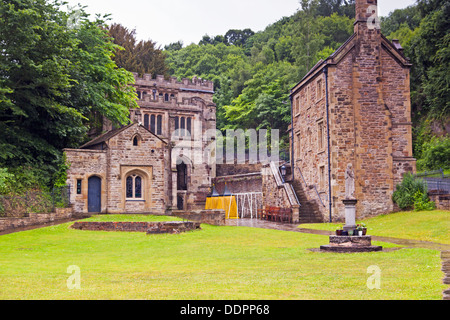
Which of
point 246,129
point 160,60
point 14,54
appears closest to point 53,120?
point 14,54

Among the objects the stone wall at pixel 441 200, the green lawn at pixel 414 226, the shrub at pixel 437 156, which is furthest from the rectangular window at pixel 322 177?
the shrub at pixel 437 156

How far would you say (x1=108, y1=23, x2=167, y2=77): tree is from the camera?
6894 centimetres

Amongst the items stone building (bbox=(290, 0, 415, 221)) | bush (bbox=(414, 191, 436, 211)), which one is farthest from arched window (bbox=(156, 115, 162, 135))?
bush (bbox=(414, 191, 436, 211))

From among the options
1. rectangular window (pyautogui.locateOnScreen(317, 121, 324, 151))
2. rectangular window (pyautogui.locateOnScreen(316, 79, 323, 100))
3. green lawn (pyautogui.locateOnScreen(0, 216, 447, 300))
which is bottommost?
green lawn (pyautogui.locateOnScreen(0, 216, 447, 300))

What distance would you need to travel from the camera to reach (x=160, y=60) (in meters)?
75.2

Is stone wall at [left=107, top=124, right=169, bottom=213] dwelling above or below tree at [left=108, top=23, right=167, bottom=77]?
below

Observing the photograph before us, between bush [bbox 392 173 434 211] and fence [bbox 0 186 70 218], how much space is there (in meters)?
19.9

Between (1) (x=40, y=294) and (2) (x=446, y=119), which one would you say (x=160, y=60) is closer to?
(2) (x=446, y=119)

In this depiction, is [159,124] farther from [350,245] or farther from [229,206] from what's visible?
[350,245]

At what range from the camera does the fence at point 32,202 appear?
27.2 metres

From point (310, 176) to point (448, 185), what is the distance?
9.18m

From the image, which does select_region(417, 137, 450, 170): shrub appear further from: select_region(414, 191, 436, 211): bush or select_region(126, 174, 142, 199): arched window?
select_region(126, 174, 142, 199): arched window

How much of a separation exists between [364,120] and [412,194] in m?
5.15

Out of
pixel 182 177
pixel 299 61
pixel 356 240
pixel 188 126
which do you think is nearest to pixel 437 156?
pixel 356 240
